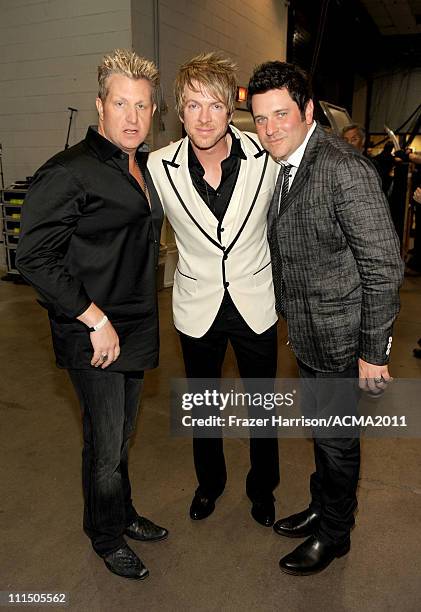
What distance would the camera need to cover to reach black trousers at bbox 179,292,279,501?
6.03 feet

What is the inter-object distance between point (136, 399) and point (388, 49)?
12.8 m

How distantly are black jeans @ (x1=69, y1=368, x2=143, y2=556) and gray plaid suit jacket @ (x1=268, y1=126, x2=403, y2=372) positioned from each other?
57 centimetres

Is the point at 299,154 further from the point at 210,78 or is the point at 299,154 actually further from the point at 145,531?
the point at 145,531

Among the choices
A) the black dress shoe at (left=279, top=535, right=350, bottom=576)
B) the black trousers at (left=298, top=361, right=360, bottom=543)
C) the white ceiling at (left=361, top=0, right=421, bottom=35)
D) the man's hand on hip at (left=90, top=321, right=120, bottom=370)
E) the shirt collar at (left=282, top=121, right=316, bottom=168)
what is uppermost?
the white ceiling at (left=361, top=0, right=421, bottom=35)

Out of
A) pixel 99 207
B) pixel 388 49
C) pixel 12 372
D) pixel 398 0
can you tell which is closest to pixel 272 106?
pixel 99 207

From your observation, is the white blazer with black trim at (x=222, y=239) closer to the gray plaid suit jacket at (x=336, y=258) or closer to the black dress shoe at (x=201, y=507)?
the gray plaid suit jacket at (x=336, y=258)

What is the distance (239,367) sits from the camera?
6.40 ft

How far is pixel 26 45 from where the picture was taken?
5.82 metres

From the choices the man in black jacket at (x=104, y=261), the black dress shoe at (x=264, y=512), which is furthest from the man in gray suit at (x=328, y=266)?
the man in black jacket at (x=104, y=261)

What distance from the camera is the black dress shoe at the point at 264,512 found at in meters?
2.02

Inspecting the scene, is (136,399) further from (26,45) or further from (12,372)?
(26,45)

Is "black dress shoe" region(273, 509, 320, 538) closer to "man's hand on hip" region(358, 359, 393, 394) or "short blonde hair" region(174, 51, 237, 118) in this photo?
"man's hand on hip" region(358, 359, 393, 394)

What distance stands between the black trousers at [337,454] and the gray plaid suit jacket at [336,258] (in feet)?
A: 0.20

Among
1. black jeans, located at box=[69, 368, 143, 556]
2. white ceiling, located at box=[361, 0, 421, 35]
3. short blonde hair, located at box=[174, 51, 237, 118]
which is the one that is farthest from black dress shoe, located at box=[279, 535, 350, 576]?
white ceiling, located at box=[361, 0, 421, 35]
